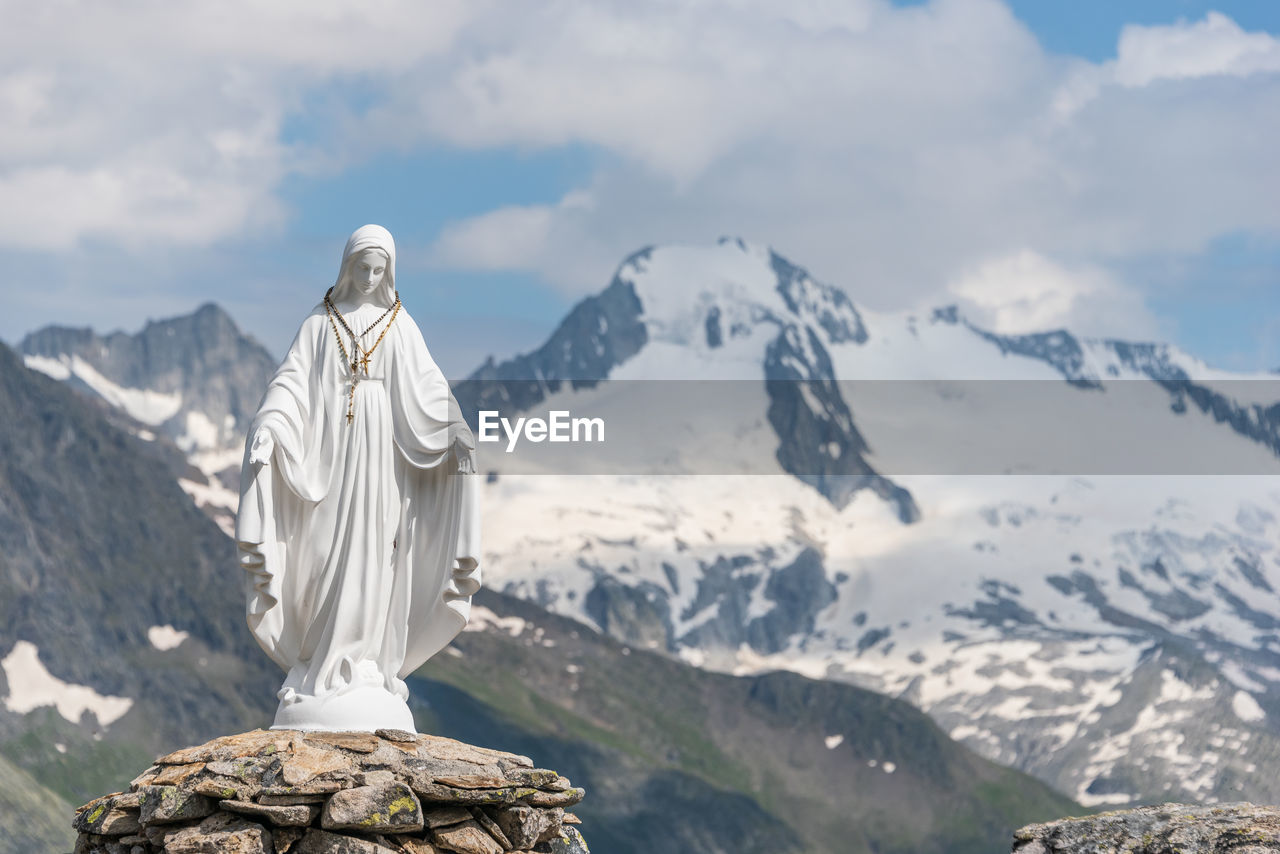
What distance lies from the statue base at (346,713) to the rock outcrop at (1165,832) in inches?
318

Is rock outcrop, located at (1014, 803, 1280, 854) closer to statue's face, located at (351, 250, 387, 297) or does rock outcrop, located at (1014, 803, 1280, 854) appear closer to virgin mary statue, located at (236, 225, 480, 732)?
virgin mary statue, located at (236, 225, 480, 732)

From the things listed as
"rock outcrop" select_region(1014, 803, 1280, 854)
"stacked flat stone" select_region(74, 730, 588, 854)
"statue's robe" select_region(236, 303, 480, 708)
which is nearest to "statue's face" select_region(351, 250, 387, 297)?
"statue's robe" select_region(236, 303, 480, 708)

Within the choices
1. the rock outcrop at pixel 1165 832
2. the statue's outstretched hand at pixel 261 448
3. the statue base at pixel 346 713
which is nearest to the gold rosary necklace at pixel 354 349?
the statue's outstretched hand at pixel 261 448

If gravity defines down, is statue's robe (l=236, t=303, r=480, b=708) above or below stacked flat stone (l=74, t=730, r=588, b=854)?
above

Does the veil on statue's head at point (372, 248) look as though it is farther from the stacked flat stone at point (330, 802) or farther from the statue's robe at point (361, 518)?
the stacked flat stone at point (330, 802)

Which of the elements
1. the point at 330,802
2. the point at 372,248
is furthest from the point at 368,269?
the point at 330,802

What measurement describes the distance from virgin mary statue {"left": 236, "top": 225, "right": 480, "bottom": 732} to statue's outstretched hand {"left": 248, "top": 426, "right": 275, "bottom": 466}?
0.04 m

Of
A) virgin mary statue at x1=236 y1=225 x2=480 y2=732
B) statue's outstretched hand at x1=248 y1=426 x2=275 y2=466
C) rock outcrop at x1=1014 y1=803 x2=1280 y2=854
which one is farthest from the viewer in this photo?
virgin mary statue at x1=236 y1=225 x2=480 y2=732

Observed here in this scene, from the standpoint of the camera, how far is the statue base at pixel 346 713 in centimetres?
2498

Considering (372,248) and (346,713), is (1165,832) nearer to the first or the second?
(346,713)

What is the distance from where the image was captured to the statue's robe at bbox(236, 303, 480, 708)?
85.0ft

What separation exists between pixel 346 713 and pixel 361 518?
2.70m

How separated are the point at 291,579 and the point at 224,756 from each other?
3.42 meters

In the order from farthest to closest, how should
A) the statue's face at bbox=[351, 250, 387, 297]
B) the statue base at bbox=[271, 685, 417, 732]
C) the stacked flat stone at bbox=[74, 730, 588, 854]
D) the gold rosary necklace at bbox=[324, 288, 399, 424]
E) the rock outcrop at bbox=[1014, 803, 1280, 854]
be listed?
the statue's face at bbox=[351, 250, 387, 297]
the gold rosary necklace at bbox=[324, 288, 399, 424]
the statue base at bbox=[271, 685, 417, 732]
the stacked flat stone at bbox=[74, 730, 588, 854]
the rock outcrop at bbox=[1014, 803, 1280, 854]
